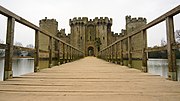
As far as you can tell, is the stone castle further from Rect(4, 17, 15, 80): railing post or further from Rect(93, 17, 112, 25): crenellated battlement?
Rect(4, 17, 15, 80): railing post

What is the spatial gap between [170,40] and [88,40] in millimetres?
33455

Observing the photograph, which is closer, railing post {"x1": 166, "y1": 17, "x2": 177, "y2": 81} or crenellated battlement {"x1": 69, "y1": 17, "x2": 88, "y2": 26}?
railing post {"x1": 166, "y1": 17, "x2": 177, "y2": 81}

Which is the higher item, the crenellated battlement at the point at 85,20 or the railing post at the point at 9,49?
the crenellated battlement at the point at 85,20

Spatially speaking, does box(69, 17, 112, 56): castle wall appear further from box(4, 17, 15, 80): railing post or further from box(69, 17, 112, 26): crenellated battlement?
box(4, 17, 15, 80): railing post

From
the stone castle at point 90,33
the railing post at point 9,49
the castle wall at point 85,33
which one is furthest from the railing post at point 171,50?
the castle wall at point 85,33

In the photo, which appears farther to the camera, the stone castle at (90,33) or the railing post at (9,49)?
the stone castle at (90,33)

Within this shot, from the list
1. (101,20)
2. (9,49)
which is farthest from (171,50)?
(101,20)

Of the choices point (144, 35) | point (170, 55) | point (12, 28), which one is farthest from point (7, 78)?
point (144, 35)

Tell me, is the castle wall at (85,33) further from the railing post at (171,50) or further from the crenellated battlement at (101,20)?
the railing post at (171,50)

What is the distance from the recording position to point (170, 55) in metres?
2.50

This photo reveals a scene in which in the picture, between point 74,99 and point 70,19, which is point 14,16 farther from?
point 70,19

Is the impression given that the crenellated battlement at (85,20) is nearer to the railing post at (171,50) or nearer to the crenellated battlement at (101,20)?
the crenellated battlement at (101,20)

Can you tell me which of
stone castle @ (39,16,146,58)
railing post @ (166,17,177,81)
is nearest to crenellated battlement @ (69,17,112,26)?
stone castle @ (39,16,146,58)

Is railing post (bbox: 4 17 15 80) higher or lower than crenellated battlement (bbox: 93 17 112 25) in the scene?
lower
